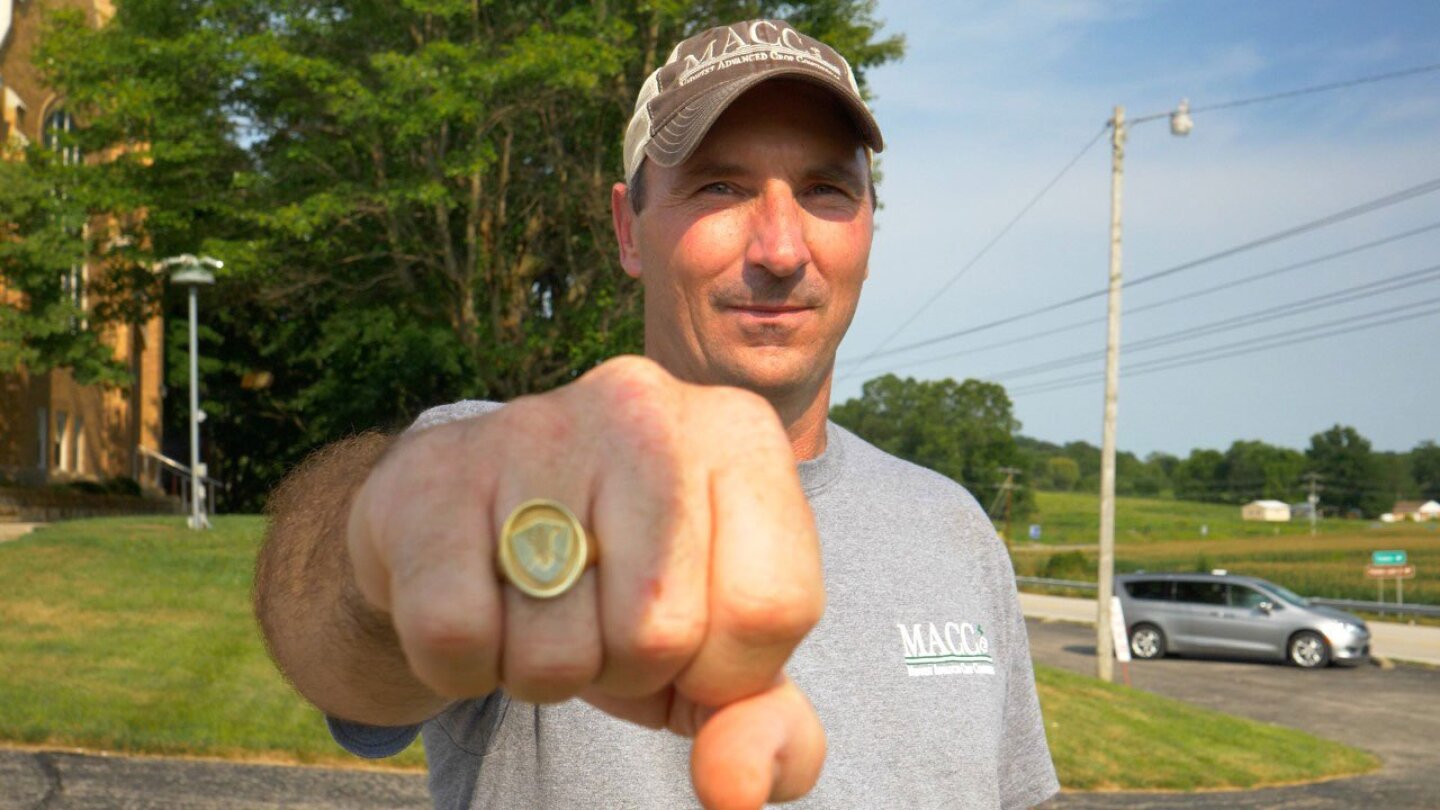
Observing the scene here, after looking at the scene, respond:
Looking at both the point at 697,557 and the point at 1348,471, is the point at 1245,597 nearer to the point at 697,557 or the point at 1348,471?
the point at 697,557

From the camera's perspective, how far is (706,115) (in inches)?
91.0

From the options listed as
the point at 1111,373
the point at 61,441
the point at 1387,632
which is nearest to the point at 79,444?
the point at 61,441

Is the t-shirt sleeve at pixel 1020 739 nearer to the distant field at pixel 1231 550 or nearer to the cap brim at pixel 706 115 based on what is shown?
the cap brim at pixel 706 115

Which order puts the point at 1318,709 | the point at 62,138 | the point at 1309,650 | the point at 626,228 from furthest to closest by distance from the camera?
the point at 1309,650
the point at 62,138
the point at 1318,709
the point at 626,228

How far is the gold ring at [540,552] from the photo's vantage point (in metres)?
0.90

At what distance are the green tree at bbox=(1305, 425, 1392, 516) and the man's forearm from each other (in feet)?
503

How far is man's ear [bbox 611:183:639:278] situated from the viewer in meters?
2.70

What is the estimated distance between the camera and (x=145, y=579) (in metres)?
16.7

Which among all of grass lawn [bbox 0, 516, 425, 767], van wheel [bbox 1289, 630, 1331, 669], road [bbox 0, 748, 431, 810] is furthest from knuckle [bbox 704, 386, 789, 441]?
van wheel [bbox 1289, 630, 1331, 669]

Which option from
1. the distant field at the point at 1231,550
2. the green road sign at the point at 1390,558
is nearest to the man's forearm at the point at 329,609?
the green road sign at the point at 1390,558

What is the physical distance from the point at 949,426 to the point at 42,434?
10870 cm

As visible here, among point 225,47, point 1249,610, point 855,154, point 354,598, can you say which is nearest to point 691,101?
point 855,154

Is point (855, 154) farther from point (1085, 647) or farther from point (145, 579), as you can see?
point (1085, 647)

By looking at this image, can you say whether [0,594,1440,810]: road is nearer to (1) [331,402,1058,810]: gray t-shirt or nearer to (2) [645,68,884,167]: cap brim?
(1) [331,402,1058,810]: gray t-shirt
